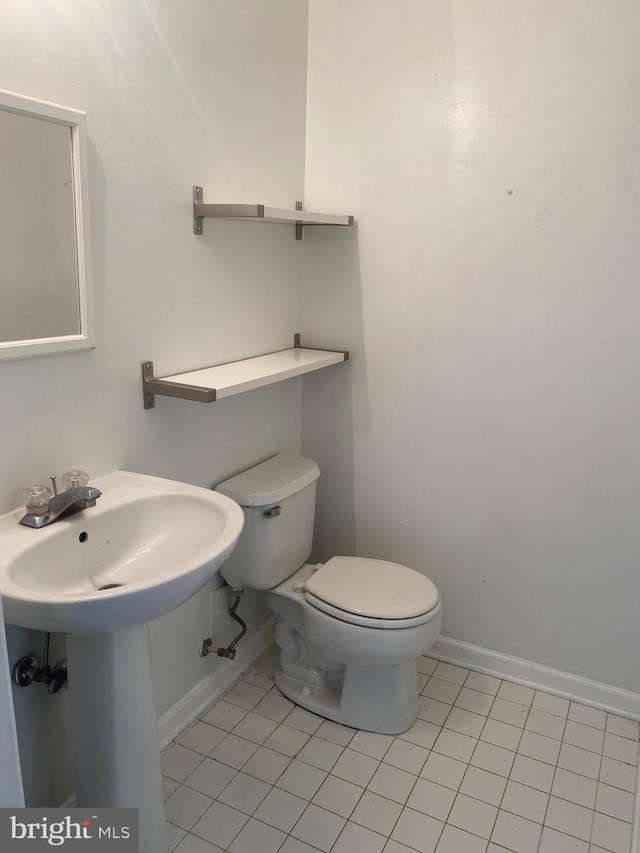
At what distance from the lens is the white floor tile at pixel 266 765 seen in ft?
5.66

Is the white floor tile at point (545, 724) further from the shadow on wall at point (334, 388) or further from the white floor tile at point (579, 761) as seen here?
the shadow on wall at point (334, 388)

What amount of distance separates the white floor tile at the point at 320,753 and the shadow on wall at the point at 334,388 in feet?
2.16

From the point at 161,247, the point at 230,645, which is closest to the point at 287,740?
the point at 230,645

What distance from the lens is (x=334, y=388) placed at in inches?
88.0

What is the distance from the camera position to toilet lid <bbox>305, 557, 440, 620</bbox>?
177 centimetres

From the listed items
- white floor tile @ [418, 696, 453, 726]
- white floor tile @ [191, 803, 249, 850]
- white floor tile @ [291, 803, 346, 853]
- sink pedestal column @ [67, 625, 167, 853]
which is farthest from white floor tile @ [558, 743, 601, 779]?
sink pedestal column @ [67, 625, 167, 853]

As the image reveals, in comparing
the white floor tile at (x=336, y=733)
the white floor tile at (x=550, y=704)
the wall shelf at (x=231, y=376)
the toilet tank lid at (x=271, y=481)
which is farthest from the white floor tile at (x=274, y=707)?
the wall shelf at (x=231, y=376)

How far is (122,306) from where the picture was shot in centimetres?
147

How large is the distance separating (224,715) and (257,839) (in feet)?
1.42

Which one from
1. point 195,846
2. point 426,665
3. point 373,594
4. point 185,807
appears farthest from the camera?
point 426,665

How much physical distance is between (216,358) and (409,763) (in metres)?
1.23

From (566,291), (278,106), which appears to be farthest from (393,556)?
(278,106)

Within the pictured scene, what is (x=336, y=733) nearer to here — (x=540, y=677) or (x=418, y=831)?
(x=418, y=831)

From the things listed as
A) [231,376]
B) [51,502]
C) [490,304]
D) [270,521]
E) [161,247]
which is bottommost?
[270,521]
